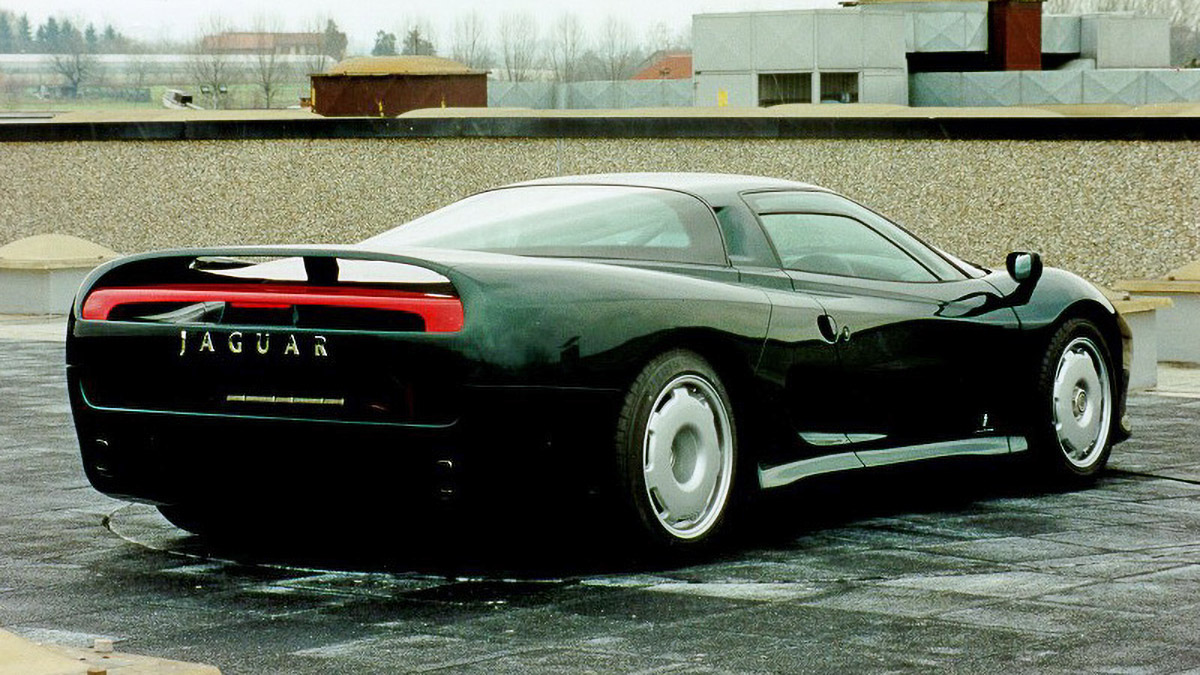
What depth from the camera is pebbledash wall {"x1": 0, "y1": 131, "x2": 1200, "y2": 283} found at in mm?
14492

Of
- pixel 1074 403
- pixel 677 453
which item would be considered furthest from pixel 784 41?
pixel 677 453

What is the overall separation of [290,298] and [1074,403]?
10.8 feet

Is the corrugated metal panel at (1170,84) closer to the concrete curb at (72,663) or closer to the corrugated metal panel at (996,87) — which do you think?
the corrugated metal panel at (996,87)

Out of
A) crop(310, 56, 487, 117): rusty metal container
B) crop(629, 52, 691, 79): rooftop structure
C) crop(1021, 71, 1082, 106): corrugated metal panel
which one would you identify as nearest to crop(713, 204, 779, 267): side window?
crop(310, 56, 487, 117): rusty metal container

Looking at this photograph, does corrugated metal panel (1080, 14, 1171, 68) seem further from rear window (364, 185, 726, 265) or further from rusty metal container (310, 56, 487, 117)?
rear window (364, 185, 726, 265)

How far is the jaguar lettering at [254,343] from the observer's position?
553 centimetres

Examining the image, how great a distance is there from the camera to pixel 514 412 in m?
5.45

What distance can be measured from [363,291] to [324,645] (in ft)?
3.85

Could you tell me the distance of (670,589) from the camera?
17.9 feet

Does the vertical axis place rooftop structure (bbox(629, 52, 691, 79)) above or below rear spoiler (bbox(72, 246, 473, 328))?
above

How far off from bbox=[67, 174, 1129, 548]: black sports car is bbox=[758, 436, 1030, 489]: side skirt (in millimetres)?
11

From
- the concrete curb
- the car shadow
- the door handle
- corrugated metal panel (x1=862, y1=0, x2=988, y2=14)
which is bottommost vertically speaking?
the car shadow

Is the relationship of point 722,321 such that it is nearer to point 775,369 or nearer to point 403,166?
point 775,369

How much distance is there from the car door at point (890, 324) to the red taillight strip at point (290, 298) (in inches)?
54.2
